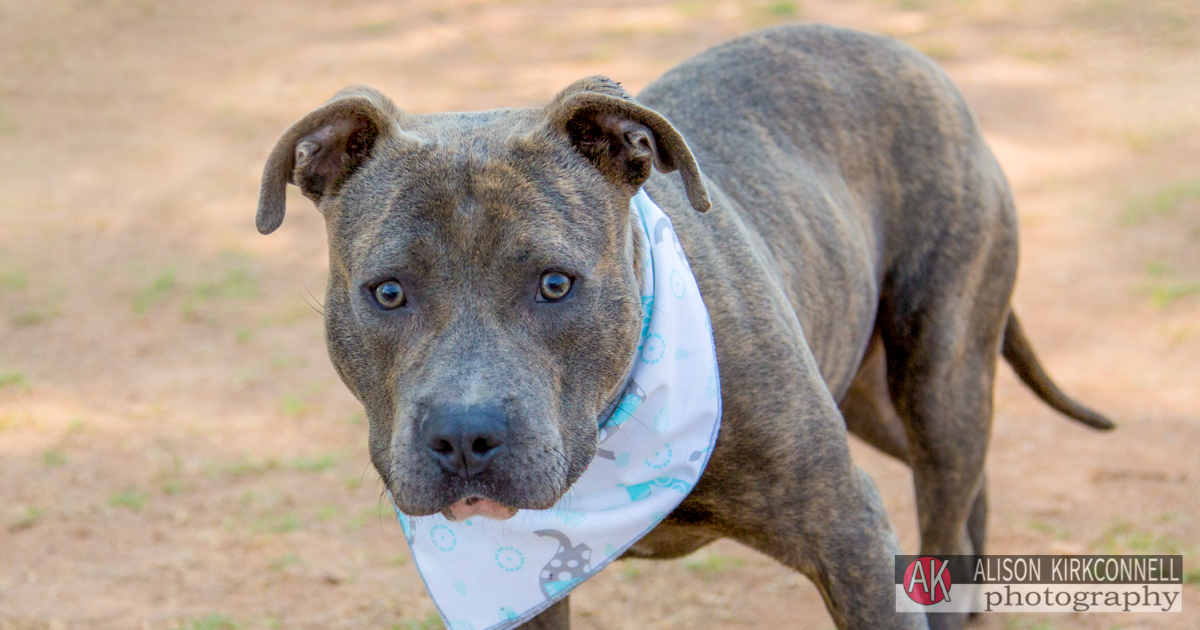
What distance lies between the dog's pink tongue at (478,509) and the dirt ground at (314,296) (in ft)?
6.51

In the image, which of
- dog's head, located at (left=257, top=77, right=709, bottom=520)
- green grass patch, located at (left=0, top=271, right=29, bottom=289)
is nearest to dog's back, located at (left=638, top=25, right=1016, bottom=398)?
dog's head, located at (left=257, top=77, right=709, bottom=520)

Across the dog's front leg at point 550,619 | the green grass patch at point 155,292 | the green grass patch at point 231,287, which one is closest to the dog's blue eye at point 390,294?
the dog's front leg at point 550,619

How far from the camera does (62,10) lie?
485 inches

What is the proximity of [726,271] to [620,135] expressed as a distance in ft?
1.96

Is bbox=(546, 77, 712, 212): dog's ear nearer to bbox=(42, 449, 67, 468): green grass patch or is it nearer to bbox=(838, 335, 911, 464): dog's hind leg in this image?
bbox=(838, 335, 911, 464): dog's hind leg

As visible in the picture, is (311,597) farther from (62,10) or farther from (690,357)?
(62,10)

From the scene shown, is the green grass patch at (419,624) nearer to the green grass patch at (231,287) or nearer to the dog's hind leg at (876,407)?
the dog's hind leg at (876,407)

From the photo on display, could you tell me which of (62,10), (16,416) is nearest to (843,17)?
(62,10)

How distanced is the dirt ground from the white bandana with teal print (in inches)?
47.6

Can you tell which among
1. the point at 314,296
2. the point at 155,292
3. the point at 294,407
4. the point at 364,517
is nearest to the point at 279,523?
the point at 364,517

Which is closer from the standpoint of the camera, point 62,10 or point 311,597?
point 311,597

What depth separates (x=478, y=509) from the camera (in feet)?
9.18

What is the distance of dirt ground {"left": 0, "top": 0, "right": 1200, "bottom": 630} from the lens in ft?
16.2

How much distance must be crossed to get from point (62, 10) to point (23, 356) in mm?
6479
